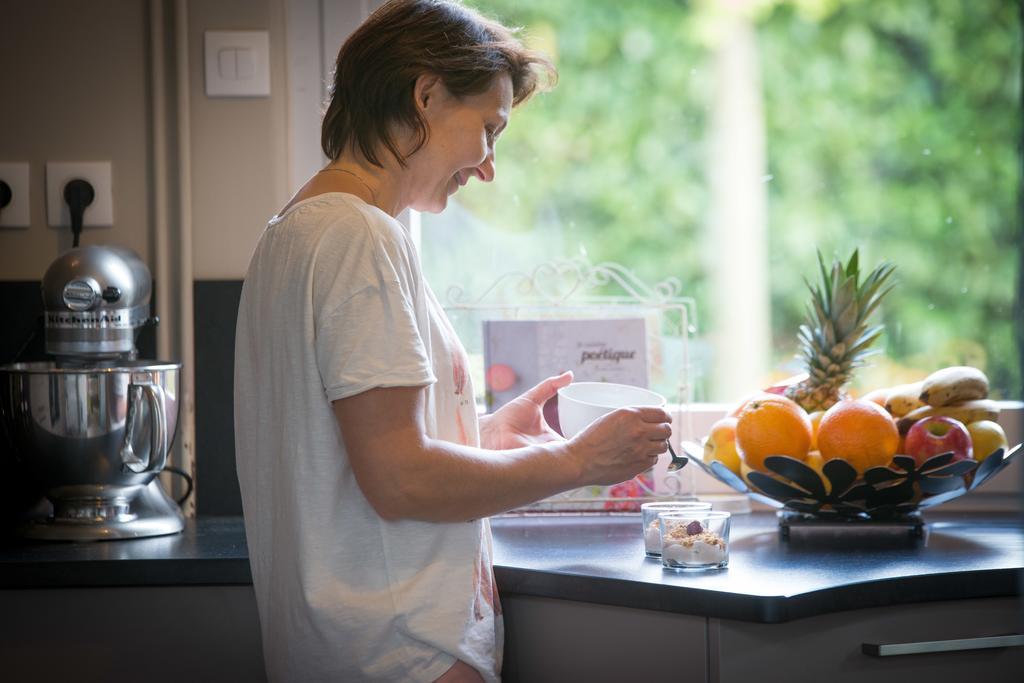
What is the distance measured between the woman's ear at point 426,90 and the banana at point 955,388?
87cm

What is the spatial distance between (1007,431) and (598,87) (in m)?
1.10

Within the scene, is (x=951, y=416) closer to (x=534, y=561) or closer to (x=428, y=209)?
(x=534, y=561)

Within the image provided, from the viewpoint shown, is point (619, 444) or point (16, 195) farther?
point (16, 195)

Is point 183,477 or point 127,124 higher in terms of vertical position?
point 127,124

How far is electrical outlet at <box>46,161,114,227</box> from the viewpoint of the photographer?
5.68ft

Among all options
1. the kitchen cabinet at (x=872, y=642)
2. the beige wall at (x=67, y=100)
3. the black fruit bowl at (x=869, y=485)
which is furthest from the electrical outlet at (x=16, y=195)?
the kitchen cabinet at (x=872, y=642)

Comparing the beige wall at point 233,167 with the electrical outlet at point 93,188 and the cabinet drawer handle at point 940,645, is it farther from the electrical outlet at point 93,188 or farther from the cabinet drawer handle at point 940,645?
the cabinet drawer handle at point 940,645

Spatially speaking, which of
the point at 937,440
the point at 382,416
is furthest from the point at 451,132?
the point at 937,440

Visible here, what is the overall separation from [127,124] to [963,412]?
53.9 inches

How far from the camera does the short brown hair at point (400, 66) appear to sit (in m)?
1.08

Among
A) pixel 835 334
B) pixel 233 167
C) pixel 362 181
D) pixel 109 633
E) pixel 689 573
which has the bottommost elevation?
pixel 109 633

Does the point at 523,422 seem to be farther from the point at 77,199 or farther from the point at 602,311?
the point at 77,199

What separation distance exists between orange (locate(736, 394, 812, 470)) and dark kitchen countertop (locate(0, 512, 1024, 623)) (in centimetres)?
11

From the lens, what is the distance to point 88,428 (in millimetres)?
1457
